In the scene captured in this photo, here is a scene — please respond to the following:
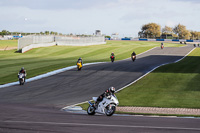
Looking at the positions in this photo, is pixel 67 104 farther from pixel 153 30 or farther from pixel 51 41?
pixel 153 30

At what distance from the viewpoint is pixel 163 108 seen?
18047 millimetres

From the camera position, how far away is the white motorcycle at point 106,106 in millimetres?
15617

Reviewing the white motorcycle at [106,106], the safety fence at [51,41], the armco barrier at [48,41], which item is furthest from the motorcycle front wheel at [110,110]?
the safety fence at [51,41]

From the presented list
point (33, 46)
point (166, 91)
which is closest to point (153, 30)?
point (33, 46)

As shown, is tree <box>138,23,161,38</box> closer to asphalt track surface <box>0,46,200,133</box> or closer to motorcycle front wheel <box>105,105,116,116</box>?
asphalt track surface <box>0,46,200,133</box>

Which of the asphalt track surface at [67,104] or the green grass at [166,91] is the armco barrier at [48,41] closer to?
the asphalt track surface at [67,104]

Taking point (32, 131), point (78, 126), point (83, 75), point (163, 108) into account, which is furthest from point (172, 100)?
point (83, 75)

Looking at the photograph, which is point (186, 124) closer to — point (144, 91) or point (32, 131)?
point (32, 131)

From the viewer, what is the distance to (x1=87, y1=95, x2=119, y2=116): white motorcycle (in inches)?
615

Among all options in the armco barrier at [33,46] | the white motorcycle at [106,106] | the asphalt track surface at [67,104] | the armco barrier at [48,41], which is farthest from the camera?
the armco barrier at [48,41]

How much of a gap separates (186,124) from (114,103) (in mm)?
3602

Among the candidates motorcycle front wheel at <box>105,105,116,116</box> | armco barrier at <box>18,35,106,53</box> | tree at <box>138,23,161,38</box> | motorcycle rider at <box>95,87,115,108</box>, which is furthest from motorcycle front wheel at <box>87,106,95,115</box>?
tree at <box>138,23,161,38</box>

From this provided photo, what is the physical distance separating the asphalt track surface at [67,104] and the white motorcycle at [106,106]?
33cm

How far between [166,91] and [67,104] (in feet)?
25.7
